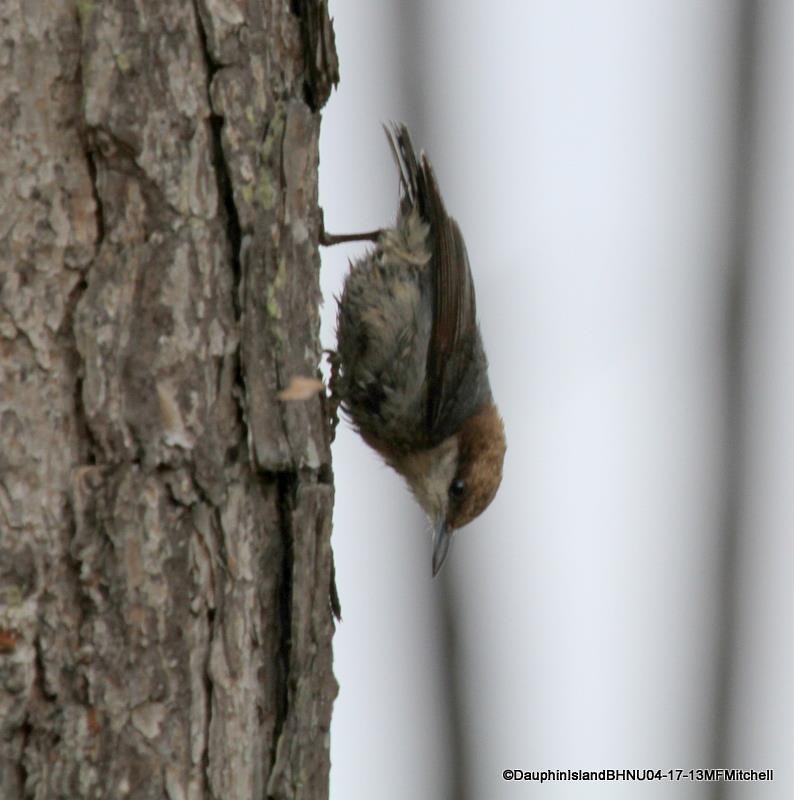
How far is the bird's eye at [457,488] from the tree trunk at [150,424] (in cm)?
243

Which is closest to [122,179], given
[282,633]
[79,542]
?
[79,542]

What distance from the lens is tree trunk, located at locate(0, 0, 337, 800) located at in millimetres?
1872

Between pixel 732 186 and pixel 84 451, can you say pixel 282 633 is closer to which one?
pixel 84 451

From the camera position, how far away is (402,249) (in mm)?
4383

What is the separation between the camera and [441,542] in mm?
4531

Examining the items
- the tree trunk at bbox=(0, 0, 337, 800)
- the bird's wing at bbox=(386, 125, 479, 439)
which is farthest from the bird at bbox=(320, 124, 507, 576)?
the tree trunk at bbox=(0, 0, 337, 800)

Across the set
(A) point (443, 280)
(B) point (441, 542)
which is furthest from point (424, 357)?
(B) point (441, 542)

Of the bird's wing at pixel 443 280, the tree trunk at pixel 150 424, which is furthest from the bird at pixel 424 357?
the tree trunk at pixel 150 424

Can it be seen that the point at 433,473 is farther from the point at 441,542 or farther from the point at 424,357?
the point at 424,357

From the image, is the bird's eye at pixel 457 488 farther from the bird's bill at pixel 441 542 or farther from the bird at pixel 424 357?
the bird's bill at pixel 441 542

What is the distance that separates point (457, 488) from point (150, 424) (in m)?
2.75

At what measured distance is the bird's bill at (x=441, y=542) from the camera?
4.32 meters

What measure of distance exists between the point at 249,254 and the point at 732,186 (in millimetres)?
1102

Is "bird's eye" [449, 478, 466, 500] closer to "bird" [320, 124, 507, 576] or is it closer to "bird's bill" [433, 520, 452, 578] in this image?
"bird" [320, 124, 507, 576]
